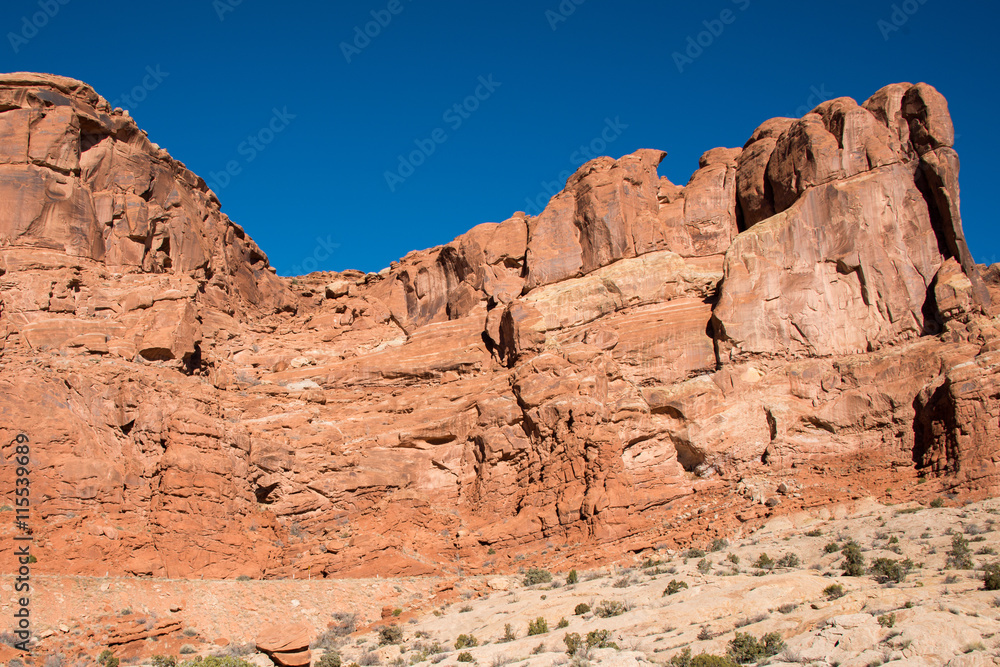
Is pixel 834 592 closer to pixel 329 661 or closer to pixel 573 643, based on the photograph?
pixel 573 643

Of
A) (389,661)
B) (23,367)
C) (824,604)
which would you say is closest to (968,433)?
(824,604)

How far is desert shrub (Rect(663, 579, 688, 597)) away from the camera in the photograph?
2533cm

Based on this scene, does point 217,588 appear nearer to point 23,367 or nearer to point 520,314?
point 23,367

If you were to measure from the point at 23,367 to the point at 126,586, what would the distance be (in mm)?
10835

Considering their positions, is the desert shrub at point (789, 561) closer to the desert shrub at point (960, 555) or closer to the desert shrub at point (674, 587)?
the desert shrub at point (674, 587)

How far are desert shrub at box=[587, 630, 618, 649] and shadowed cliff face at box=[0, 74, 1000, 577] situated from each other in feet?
39.8

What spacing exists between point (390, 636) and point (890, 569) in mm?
14225

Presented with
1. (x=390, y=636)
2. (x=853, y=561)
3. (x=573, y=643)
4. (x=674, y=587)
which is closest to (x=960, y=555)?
(x=853, y=561)

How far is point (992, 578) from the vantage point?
21250 millimetres

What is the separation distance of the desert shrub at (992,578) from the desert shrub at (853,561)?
136 inches

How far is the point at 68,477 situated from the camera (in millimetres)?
Answer: 31984

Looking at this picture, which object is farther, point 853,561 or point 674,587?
point 853,561

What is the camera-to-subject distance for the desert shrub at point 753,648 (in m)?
18.4

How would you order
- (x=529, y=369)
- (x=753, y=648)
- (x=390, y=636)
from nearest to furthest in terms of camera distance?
(x=753, y=648), (x=390, y=636), (x=529, y=369)
